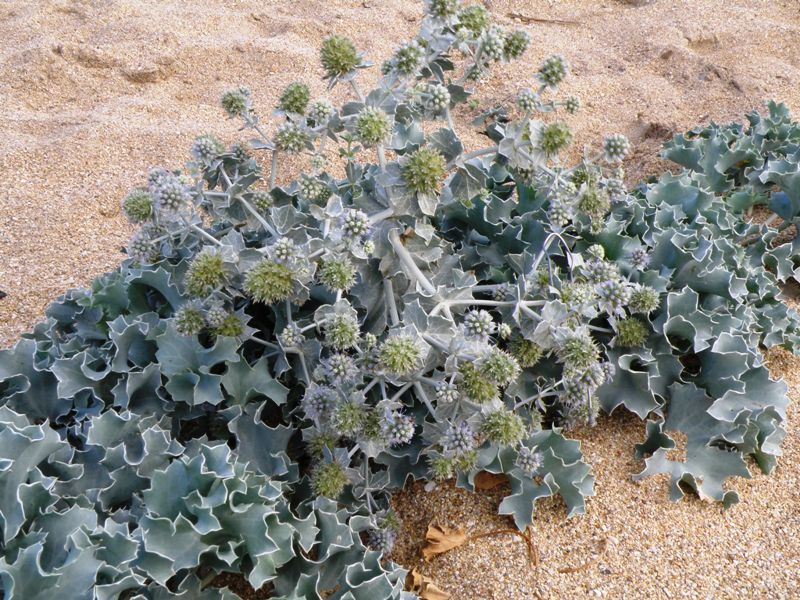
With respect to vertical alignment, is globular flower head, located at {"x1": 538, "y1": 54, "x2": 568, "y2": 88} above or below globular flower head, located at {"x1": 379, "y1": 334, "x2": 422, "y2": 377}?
above

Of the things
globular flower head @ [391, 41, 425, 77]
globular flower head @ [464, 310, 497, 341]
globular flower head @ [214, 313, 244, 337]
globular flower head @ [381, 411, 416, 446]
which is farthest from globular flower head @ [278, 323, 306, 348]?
globular flower head @ [391, 41, 425, 77]

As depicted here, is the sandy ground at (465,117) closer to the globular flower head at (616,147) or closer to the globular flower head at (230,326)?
the globular flower head at (230,326)

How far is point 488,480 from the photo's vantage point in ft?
7.10

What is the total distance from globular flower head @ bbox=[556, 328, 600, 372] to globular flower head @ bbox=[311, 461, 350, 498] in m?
0.67

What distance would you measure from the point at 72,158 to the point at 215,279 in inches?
88.5

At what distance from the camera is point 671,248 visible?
243 cm

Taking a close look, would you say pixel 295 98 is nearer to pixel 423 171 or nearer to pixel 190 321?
pixel 423 171

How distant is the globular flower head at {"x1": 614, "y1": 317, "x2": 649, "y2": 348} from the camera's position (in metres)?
2.22

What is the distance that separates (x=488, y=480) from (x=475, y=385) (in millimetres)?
A: 505

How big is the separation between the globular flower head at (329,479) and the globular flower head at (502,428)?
398 millimetres

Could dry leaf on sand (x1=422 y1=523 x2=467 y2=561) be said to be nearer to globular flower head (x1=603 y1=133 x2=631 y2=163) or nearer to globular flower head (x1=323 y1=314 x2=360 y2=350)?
globular flower head (x1=323 y1=314 x2=360 y2=350)

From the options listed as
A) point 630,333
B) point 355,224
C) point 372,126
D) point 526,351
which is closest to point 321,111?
point 372,126

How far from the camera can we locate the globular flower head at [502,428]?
1.85m

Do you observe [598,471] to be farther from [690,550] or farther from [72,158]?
[72,158]
